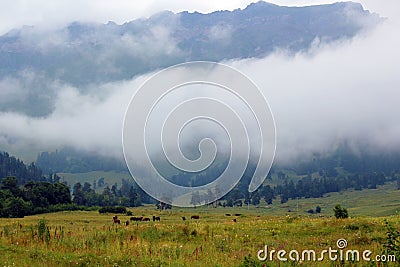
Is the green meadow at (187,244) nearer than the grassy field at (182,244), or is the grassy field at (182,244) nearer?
the green meadow at (187,244)

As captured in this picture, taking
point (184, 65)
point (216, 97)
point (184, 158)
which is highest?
point (184, 65)

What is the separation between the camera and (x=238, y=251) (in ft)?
59.0

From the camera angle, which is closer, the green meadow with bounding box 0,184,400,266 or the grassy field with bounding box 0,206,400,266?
the green meadow with bounding box 0,184,400,266

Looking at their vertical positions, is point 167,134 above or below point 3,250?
above

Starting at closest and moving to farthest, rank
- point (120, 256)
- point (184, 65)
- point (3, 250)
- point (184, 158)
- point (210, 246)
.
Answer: point (120, 256) < point (3, 250) < point (210, 246) < point (184, 158) < point (184, 65)

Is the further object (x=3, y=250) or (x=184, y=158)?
(x=184, y=158)

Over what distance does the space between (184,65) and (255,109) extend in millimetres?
6181

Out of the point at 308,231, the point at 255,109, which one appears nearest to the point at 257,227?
the point at 308,231

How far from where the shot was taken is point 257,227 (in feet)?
85.2

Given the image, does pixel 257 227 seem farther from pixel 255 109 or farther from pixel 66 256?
pixel 66 256

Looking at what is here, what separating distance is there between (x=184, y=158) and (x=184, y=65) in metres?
5.73

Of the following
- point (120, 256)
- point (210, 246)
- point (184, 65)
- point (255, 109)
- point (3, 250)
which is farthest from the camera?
point (184, 65)

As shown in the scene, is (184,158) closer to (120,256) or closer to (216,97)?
(216,97)

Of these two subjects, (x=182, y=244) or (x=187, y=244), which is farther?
(x=187, y=244)
